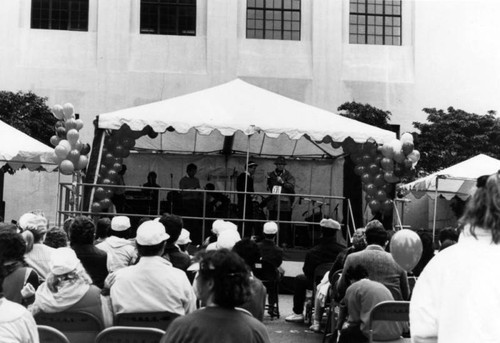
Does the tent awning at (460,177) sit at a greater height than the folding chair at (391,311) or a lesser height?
greater

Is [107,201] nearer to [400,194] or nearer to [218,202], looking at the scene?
[218,202]

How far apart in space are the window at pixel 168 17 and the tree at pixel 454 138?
9.48 metres

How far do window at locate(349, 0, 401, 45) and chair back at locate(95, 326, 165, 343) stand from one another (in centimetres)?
2862

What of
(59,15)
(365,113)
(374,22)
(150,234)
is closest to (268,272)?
(150,234)

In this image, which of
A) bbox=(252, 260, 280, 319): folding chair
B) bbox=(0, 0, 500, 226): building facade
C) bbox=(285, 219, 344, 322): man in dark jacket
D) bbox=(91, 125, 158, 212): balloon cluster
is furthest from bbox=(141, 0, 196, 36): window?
bbox=(285, 219, 344, 322): man in dark jacket

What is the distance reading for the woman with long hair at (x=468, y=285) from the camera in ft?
10.2

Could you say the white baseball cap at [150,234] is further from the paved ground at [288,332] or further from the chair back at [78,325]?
the paved ground at [288,332]

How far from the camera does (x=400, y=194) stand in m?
23.2

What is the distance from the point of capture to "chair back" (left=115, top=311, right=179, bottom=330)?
553 centimetres

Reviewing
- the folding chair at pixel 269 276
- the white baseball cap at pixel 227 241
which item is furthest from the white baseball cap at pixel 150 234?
the folding chair at pixel 269 276

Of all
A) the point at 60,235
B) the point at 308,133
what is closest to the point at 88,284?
the point at 60,235

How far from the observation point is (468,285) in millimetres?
3172

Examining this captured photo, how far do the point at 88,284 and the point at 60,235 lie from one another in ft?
7.59

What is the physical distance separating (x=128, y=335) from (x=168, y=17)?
27972 millimetres
